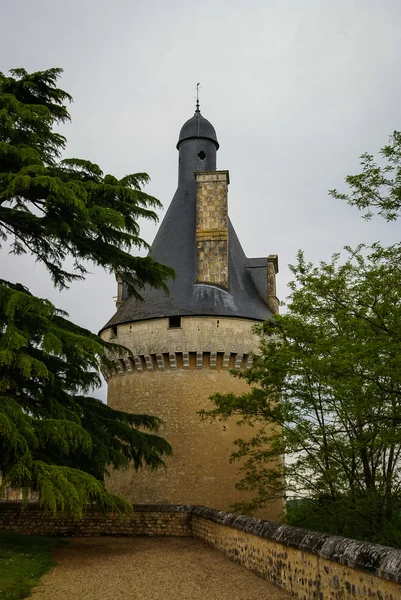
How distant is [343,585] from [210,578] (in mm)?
2686

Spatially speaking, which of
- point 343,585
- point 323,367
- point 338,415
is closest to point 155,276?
point 323,367

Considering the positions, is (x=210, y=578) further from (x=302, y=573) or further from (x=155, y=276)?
(x=155, y=276)

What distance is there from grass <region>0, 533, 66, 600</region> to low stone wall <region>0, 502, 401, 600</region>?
160 centimetres

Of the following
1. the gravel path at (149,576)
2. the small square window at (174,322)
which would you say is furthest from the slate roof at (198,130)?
the gravel path at (149,576)

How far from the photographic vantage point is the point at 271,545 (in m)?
6.59

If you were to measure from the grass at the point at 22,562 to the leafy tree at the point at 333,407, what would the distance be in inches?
171

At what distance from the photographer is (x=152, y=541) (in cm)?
1062

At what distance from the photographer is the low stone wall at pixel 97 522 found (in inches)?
449

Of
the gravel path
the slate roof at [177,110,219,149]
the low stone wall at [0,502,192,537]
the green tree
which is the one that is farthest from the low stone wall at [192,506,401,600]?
the slate roof at [177,110,219,149]

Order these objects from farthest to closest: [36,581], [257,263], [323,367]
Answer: [257,263], [323,367], [36,581]

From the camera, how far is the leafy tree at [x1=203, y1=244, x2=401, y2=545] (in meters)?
8.30

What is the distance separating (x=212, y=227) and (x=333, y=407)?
27.2ft

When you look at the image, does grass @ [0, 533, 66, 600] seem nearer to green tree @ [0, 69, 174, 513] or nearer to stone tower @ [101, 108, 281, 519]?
green tree @ [0, 69, 174, 513]

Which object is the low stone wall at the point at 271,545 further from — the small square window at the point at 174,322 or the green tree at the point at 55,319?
the small square window at the point at 174,322
